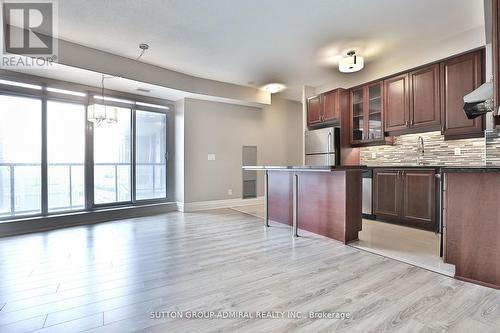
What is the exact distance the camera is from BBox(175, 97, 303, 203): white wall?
5.39 m

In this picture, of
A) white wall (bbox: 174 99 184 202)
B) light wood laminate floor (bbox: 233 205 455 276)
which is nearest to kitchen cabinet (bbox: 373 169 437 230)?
light wood laminate floor (bbox: 233 205 455 276)

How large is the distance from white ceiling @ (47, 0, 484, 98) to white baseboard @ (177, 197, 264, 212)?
2.77 metres

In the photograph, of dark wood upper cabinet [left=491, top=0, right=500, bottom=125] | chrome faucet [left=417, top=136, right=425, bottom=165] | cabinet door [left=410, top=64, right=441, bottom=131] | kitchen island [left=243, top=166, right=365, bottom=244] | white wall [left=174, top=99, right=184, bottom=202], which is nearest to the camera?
dark wood upper cabinet [left=491, top=0, right=500, bottom=125]

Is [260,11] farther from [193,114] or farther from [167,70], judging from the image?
[193,114]

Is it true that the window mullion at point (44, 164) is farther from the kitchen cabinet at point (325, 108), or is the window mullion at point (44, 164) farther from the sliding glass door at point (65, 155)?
the kitchen cabinet at point (325, 108)

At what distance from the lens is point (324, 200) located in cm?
327

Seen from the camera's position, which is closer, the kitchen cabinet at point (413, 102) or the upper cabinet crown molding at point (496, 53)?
the upper cabinet crown molding at point (496, 53)

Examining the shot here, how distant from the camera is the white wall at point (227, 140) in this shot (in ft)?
17.7

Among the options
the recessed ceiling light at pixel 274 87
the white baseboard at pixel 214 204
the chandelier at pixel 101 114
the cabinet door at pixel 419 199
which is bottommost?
the white baseboard at pixel 214 204

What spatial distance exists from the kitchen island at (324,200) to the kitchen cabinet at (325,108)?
1.91 meters

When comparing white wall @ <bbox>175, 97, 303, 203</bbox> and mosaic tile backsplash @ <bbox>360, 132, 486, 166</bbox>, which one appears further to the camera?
white wall @ <bbox>175, 97, 303, 203</bbox>

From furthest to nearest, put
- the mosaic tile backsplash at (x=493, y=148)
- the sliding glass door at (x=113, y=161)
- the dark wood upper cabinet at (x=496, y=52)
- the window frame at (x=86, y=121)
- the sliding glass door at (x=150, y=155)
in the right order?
the sliding glass door at (x=150, y=155) → the sliding glass door at (x=113, y=161) → the window frame at (x=86, y=121) → the mosaic tile backsplash at (x=493, y=148) → the dark wood upper cabinet at (x=496, y=52)

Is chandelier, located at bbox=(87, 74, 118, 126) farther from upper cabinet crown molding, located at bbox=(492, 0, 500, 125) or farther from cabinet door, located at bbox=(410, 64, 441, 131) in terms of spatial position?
cabinet door, located at bbox=(410, 64, 441, 131)

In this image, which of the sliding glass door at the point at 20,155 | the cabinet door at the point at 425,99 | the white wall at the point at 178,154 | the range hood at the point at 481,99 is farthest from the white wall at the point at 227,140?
the range hood at the point at 481,99
